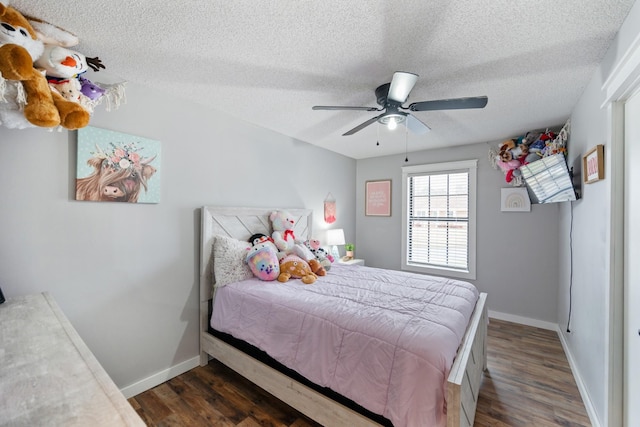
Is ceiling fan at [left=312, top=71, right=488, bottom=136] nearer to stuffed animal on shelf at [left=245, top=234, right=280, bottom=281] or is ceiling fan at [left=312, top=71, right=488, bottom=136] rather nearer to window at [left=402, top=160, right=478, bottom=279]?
stuffed animal on shelf at [left=245, top=234, right=280, bottom=281]

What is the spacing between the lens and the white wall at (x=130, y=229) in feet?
5.72

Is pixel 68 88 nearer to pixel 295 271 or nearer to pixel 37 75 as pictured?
pixel 37 75

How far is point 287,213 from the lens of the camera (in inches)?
129

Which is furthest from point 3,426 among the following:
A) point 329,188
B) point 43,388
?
point 329,188

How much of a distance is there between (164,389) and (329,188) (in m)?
3.12

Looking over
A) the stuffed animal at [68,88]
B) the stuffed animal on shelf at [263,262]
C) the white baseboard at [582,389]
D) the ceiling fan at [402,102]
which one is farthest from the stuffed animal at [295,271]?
the white baseboard at [582,389]

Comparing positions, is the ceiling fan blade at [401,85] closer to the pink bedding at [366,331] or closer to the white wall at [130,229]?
the pink bedding at [366,331]

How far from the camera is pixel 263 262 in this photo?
8.34 feet

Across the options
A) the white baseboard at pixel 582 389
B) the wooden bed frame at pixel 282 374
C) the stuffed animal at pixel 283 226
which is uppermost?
the stuffed animal at pixel 283 226

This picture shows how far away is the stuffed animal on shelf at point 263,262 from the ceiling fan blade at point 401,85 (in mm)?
1662

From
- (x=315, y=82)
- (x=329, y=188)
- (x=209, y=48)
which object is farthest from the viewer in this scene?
(x=329, y=188)

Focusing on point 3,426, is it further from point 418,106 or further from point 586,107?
point 586,107

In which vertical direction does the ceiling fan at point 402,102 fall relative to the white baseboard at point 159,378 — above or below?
above

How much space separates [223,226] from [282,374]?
1.47 metres
